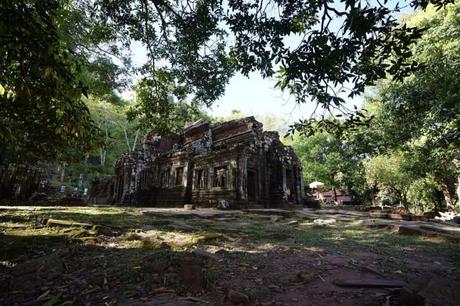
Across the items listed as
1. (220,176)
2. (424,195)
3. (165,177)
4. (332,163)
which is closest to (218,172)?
(220,176)

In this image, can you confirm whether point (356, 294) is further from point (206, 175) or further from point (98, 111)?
point (98, 111)

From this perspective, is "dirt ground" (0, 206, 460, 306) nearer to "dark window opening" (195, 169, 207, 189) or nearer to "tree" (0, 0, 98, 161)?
"tree" (0, 0, 98, 161)

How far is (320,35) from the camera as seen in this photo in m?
4.24

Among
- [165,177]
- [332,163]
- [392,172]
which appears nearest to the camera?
[165,177]

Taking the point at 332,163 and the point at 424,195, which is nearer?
the point at 424,195

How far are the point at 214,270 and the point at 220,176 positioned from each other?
14.0 metres

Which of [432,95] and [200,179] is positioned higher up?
[432,95]

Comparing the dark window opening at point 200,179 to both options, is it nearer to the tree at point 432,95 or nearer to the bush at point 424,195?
the tree at point 432,95

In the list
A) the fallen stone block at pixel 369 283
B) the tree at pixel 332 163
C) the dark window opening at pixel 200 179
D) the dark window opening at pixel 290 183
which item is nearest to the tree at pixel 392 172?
the tree at pixel 332 163

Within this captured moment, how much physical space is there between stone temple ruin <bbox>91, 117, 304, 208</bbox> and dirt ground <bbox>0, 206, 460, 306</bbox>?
10.4 metres

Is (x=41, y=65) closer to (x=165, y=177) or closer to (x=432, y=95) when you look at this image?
(x=432, y=95)

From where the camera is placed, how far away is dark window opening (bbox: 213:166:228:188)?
17297 mm

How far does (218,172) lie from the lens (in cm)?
1788

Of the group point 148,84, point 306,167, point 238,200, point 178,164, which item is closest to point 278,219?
point 238,200
